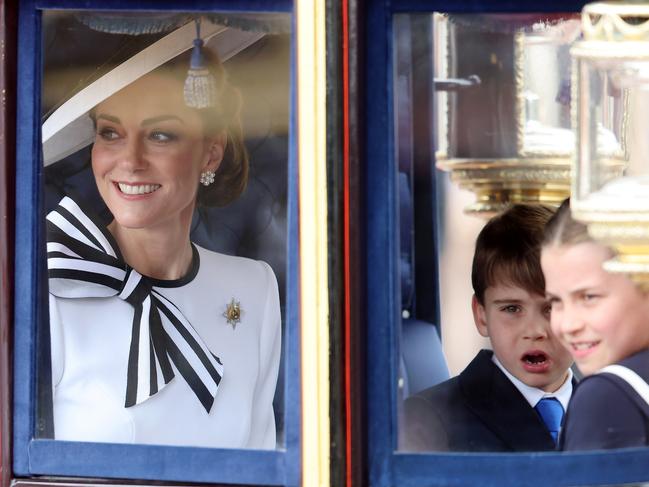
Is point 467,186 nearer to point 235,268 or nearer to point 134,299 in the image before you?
point 235,268

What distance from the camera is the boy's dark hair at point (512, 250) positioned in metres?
2.70

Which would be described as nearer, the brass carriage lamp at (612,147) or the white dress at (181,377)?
the brass carriage lamp at (612,147)

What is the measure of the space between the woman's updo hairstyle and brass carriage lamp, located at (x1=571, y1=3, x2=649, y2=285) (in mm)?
638

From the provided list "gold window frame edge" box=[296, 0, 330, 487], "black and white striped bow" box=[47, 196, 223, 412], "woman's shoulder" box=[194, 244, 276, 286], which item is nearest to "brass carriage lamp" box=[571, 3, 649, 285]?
"gold window frame edge" box=[296, 0, 330, 487]

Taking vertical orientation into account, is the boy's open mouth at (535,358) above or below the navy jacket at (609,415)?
above

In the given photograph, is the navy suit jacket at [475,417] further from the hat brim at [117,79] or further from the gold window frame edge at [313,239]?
the hat brim at [117,79]

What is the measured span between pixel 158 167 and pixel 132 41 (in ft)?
0.81

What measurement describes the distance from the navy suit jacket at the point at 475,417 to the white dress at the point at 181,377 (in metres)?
0.29

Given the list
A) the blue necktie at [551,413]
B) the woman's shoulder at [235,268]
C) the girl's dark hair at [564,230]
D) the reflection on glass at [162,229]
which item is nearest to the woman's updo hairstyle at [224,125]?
the reflection on glass at [162,229]

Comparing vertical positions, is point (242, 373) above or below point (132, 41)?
below

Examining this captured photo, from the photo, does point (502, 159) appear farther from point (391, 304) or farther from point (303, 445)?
point (303, 445)

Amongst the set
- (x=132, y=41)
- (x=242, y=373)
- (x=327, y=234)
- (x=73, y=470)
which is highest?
(x=132, y=41)

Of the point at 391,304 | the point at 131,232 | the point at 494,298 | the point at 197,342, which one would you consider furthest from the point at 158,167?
the point at 494,298

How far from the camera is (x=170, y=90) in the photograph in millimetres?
2711
